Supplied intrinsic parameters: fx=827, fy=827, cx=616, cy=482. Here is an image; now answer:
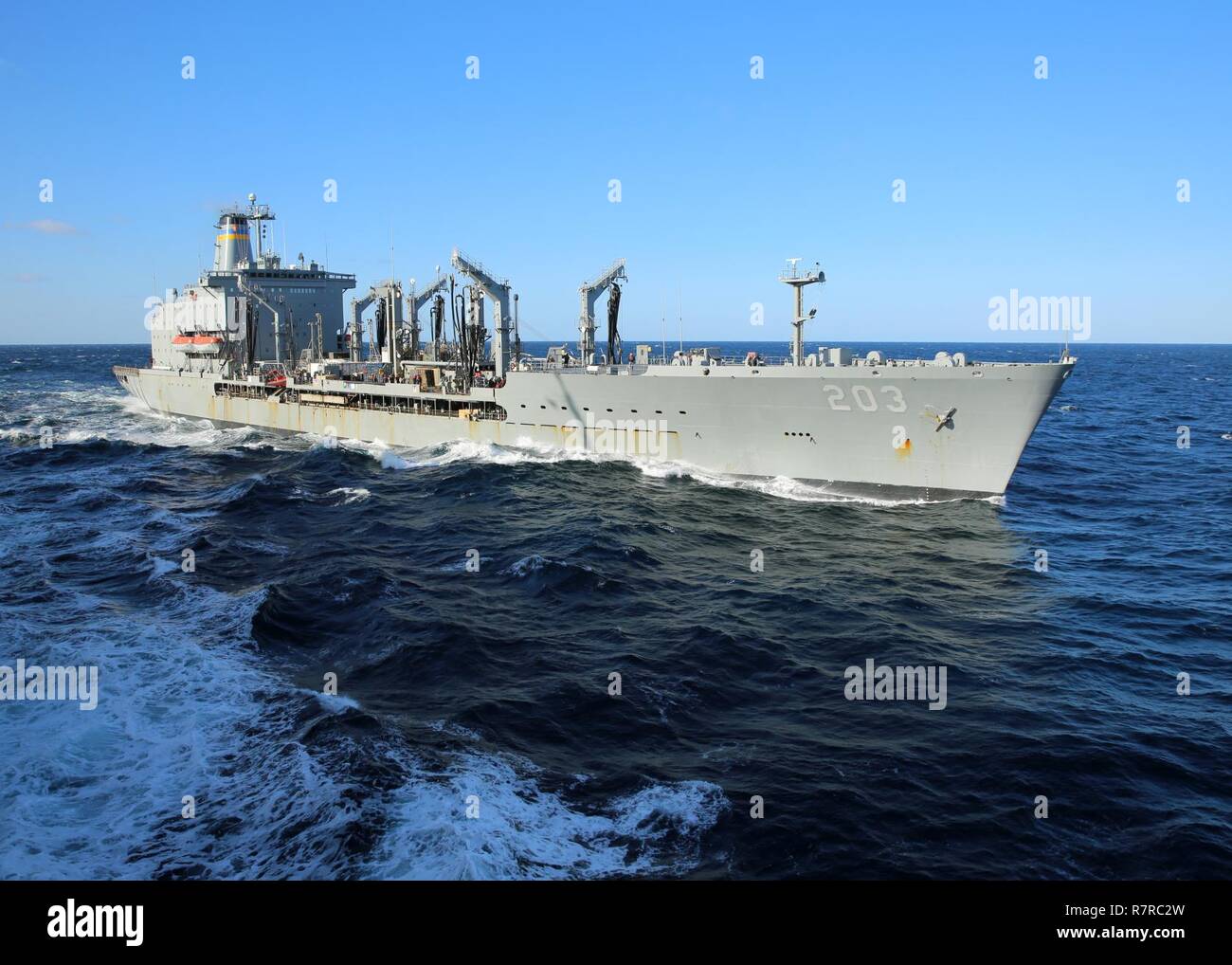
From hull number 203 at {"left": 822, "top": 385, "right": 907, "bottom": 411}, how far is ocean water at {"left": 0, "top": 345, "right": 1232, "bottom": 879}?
148 inches

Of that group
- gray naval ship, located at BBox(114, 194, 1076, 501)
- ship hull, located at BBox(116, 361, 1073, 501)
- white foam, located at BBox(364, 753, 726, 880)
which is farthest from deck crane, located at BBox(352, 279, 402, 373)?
white foam, located at BBox(364, 753, 726, 880)

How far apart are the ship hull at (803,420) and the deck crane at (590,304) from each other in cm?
397

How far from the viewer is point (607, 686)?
16.5m

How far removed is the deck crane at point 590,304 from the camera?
143ft

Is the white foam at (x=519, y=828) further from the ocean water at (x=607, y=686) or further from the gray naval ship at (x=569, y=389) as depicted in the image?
the gray naval ship at (x=569, y=389)

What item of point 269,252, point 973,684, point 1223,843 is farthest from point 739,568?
point 269,252

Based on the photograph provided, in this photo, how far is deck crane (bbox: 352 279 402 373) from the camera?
48.7 meters

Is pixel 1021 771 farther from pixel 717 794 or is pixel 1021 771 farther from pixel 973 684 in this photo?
pixel 717 794

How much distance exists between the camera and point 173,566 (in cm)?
2375

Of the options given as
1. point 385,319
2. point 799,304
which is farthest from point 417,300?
point 799,304

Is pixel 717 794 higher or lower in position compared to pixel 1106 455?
lower

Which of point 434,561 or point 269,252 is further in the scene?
point 269,252
